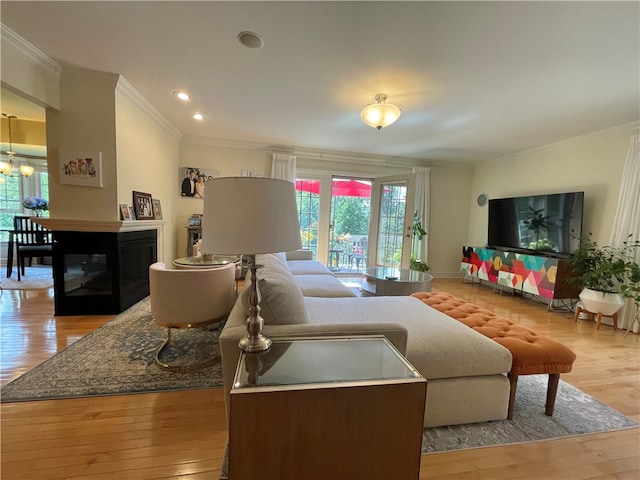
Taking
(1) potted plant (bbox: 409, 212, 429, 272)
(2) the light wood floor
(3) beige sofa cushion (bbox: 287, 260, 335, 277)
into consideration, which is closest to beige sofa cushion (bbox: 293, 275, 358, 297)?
(3) beige sofa cushion (bbox: 287, 260, 335, 277)

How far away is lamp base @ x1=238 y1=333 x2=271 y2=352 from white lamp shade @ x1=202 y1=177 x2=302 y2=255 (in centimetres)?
43

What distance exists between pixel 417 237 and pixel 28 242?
6960mm

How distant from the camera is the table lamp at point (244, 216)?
1.06m

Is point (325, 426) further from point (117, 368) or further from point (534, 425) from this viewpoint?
point (117, 368)

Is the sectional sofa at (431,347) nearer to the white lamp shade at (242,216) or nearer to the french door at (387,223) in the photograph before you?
the white lamp shade at (242,216)

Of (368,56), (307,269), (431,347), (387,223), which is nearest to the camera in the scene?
(431,347)

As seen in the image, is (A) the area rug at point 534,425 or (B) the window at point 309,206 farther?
(B) the window at point 309,206

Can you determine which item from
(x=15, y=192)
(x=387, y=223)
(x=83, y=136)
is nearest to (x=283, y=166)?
(x=387, y=223)

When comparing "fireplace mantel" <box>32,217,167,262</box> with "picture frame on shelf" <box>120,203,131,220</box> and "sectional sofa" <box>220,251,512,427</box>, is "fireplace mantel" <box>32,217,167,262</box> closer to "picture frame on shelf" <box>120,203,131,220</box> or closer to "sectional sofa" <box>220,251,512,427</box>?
"picture frame on shelf" <box>120,203,131,220</box>

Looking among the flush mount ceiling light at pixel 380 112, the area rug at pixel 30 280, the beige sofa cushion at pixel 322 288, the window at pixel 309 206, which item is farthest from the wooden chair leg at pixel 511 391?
the area rug at pixel 30 280

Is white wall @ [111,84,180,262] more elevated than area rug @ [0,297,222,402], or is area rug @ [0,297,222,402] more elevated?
white wall @ [111,84,180,262]

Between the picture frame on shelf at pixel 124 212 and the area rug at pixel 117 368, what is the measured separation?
116 centimetres

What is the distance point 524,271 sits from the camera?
4.21 metres

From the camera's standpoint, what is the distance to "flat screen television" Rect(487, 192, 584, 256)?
3852 millimetres
